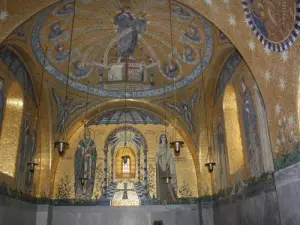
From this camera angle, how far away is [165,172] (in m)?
13.2

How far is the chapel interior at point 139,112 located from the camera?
7.88 m

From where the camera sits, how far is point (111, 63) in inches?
491

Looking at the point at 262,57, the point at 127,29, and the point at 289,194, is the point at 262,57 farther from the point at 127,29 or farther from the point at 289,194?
the point at 127,29

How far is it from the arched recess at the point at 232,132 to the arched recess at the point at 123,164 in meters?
4.18

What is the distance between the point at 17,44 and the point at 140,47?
407cm

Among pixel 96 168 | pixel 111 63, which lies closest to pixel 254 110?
pixel 111 63

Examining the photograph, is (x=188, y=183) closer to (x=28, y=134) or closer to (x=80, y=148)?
(x=80, y=148)

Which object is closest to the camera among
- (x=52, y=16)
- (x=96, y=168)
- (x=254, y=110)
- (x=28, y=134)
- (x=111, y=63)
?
(x=254, y=110)

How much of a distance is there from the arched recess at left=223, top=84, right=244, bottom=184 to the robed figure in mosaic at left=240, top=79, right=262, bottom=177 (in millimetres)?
706

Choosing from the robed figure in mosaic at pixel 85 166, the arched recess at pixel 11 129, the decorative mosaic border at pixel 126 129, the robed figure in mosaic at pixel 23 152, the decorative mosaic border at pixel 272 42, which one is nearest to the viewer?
the decorative mosaic border at pixel 272 42

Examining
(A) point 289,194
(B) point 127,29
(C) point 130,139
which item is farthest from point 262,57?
(C) point 130,139

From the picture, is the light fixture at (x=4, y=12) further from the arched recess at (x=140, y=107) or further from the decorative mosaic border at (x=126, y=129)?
the decorative mosaic border at (x=126, y=129)

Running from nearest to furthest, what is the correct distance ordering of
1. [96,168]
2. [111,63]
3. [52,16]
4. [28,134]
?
[52,16], [28,134], [111,63], [96,168]

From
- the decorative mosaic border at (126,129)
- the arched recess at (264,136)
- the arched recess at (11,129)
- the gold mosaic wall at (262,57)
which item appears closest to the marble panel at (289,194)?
the gold mosaic wall at (262,57)
